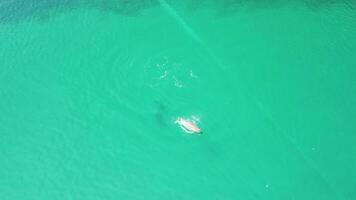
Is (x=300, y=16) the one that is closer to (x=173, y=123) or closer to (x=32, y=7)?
(x=173, y=123)

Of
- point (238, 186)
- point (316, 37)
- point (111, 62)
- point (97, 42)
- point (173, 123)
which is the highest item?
point (316, 37)

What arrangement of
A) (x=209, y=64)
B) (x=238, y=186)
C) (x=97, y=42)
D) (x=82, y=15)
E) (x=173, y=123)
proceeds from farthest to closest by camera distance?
(x=82, y=15)
(x=97, y=42)
(x=209, y=64)
(x=173, y=123)
(x=238, y=186)

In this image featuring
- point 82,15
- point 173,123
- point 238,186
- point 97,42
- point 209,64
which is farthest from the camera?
point 82,15

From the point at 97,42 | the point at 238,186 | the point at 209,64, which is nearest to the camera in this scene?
the point at 238,186

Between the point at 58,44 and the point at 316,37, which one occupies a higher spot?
→ the point at 316,37

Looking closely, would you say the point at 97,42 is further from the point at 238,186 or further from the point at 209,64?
the point at 238,186

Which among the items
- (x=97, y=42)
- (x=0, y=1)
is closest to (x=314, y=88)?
(x=97, y=42)

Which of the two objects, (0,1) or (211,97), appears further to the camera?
(0,1)

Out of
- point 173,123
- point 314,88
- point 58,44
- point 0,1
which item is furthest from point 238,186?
point 0,1

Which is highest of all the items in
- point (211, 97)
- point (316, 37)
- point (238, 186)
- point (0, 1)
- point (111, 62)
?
point (0, 1)
